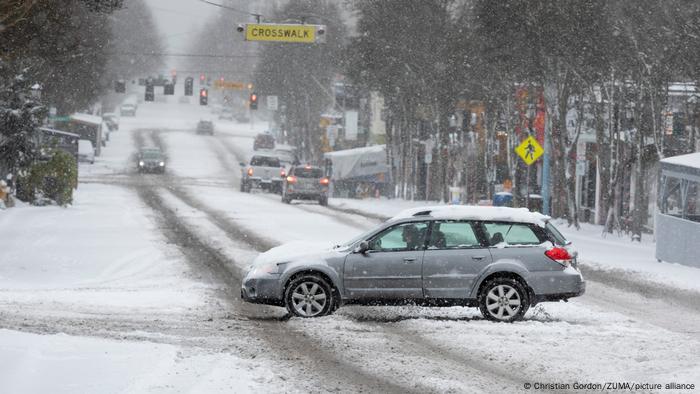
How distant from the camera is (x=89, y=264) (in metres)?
23.6

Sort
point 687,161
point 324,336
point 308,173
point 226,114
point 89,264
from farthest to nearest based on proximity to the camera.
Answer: point 226,114
point 308,173
point 687,161
point 89,264
point 324,336

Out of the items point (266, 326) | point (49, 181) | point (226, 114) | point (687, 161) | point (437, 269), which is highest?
point (226, 114)

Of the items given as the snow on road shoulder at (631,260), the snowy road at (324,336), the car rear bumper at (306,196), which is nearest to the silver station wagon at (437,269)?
the snowy road at (324,336)

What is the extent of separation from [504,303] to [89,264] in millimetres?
10926

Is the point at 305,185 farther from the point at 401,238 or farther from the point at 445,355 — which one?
the point at 445,355

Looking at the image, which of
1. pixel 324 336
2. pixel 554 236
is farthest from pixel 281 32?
pixel 324 336

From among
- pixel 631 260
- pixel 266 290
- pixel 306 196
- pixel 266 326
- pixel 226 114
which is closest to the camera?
pixel 266 326

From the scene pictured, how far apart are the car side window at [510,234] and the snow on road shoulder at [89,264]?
14.5 feet

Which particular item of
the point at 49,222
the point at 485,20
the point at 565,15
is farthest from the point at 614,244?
the point at 49,222

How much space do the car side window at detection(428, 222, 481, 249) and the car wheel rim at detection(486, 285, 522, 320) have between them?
0.67 meters

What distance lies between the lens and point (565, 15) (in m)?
35.3

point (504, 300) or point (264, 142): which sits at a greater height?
point (264, 142)

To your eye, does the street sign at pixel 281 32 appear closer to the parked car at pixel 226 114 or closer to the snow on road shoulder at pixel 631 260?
the snow on road shoulder at pixel 631 260

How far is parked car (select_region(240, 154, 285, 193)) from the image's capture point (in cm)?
5819
